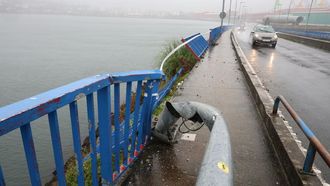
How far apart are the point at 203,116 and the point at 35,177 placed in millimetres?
2129

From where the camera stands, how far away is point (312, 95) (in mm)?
8906

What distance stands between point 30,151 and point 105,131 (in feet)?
3.27

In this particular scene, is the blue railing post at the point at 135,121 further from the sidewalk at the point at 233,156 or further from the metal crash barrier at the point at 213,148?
the metal crash barrier at the point at 213,148

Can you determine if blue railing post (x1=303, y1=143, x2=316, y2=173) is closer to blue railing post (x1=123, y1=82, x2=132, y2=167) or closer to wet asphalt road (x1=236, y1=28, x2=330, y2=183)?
wet asphalt road (x1=236, y1=28, x2=330, y2=183)

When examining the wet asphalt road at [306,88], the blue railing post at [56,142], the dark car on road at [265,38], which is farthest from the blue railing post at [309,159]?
the dark car on road at [265,38]

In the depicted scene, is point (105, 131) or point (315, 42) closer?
point (105, 131)

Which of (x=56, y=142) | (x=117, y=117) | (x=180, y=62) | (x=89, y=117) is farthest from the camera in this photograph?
(x=180, y=62)

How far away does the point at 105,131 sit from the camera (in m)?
3.07

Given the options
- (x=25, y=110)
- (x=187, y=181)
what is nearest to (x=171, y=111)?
(x=187, y=181)

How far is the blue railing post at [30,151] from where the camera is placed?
2061mm

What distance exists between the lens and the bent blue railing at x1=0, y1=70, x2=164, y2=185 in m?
1.99

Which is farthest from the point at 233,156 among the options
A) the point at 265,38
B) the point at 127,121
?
the point at 265,38

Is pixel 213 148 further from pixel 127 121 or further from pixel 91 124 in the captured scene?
pixel 127 121

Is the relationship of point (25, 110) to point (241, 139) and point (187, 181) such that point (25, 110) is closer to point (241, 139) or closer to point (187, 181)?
point (187, 181)
